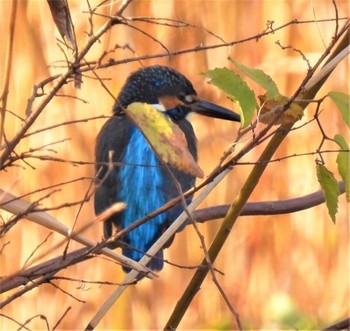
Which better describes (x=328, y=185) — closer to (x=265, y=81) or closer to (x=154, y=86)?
(x=265, y=81)

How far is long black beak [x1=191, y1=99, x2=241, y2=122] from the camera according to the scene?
8.43 ft

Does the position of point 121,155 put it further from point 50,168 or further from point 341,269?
point 341,269

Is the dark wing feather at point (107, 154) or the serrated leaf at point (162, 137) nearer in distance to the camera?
the serrated leaf at point (162, 137)

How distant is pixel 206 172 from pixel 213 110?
69 cm

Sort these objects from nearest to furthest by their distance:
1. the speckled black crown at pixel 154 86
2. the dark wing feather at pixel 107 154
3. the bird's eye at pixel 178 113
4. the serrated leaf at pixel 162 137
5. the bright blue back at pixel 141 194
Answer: the serrated leaf at pixel 162 137 < the bright blue back at pixel 141 194 < the dark wing feather at pixel 107 154 < the speckled black crown at pixel 154 86 < the bird's eye at pixel 178 113

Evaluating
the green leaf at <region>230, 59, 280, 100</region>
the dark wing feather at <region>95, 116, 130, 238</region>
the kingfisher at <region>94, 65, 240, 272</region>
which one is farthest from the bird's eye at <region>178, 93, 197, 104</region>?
the green leaf at <region>230, 59, 280, 100</region>

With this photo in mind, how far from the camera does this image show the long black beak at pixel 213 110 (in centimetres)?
257

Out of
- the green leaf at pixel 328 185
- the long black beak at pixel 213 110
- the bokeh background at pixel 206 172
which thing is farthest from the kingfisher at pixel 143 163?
the green leaf at pixel 328 185

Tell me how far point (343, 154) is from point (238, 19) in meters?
2.36

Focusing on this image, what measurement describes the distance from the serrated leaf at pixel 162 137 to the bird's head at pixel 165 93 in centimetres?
168

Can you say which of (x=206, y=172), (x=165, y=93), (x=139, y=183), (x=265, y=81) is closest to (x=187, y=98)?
(x=165, y=93)

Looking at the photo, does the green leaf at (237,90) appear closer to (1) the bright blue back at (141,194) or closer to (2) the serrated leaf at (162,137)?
(2) the serrated leaf at (162,137)

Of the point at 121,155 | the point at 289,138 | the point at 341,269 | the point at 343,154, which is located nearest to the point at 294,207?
the point at 343,154

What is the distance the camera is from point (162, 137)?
85 centimetres
